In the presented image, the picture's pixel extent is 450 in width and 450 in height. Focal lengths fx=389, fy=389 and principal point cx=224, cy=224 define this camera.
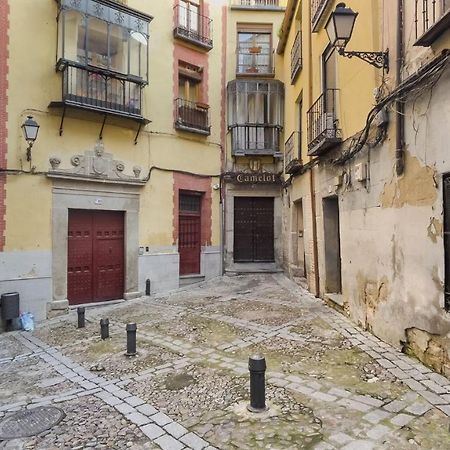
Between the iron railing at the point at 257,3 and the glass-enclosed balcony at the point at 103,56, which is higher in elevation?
the iron railing at the point at 257,3

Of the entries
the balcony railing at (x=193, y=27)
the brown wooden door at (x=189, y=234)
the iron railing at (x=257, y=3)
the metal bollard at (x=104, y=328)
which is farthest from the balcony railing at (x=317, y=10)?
the metal bollard at (x=104, y=328)

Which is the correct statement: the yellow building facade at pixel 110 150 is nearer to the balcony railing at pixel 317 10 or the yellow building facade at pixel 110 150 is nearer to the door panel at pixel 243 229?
the door panel at pixel 243 229

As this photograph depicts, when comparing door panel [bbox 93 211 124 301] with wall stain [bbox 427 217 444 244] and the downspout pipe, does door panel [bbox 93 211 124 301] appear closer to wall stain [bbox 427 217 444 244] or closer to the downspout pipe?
the downspout pipe

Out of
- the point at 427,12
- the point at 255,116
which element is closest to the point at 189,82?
the point at 255,116

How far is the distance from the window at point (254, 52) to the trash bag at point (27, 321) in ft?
32.9

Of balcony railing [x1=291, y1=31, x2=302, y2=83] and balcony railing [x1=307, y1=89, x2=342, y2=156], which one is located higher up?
balcony railing [x1=291, y1=31, x2=302, y2=83]

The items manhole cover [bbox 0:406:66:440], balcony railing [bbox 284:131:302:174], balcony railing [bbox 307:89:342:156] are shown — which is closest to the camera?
manhole cover [bbox 0:406:66:440]

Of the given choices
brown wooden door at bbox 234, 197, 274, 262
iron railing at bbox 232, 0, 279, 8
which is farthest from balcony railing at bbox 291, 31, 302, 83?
brown wooden door at bbox 234, 197, 274, 262

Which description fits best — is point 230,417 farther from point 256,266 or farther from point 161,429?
point 256,266

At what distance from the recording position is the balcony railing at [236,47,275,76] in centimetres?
1336

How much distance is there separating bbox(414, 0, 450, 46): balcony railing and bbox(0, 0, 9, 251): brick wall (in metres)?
7.87

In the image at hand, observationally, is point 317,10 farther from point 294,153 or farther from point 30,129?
point 30,129

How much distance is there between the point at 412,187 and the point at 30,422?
16.8 ft

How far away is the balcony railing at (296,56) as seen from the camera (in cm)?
1036
